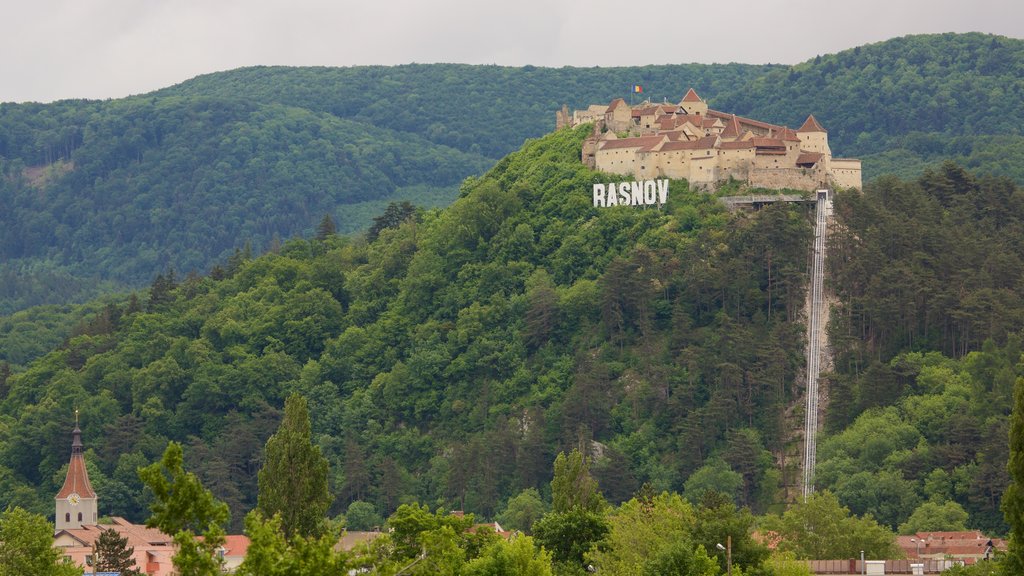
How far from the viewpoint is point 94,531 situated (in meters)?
119

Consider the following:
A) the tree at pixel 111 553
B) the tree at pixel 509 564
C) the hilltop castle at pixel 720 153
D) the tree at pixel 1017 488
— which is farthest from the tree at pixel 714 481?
the tree at pixel 1017 488

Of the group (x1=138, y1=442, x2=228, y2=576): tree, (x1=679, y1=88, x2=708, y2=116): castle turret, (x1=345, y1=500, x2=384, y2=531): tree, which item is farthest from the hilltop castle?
(x1=138, y1=442, x2=228, y2=576): tree

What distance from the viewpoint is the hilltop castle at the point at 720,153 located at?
14562cm

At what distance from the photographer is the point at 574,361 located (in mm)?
146125

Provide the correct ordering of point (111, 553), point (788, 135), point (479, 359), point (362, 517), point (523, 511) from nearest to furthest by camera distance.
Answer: point (111, 553) < point (523, 511) < point (362, 517) < point (788, 135) < point (479, 359)

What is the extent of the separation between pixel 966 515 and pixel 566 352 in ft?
122

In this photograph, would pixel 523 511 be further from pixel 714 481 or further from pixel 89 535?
pixel 89 535

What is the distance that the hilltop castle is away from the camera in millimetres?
145625

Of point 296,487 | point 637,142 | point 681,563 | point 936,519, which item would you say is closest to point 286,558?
point 681,563

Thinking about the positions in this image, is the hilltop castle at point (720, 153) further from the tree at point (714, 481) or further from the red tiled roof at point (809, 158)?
the tree at point (714, 481)

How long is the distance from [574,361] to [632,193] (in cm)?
1263

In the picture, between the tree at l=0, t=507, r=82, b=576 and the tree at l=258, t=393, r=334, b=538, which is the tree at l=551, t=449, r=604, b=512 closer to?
the tree at l=258, t=393, r=334, b=538

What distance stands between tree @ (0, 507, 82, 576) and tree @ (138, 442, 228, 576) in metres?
25.0

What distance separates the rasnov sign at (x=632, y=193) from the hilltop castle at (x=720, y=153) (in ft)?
2.30
